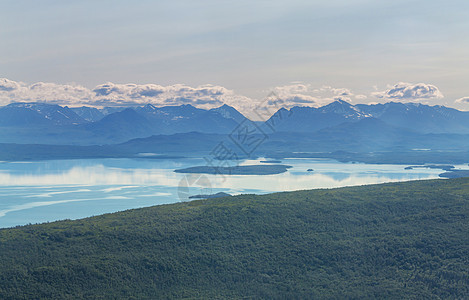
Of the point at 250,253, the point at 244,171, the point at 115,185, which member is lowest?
the point at 250,253

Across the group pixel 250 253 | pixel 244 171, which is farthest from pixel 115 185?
pixel 250 253

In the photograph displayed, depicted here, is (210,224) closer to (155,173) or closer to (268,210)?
(268,210)

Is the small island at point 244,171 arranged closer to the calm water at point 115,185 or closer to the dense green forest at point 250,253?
the calm water at point 115,185

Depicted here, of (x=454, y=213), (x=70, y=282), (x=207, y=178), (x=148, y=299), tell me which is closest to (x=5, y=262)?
(x=70, y=282)

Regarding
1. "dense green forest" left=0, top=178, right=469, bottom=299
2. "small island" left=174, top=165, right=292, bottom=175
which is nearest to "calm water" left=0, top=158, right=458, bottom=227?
"small island" left=174, top=165, right=292, bottom=175

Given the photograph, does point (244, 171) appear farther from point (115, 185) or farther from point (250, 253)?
point (250, 253)
